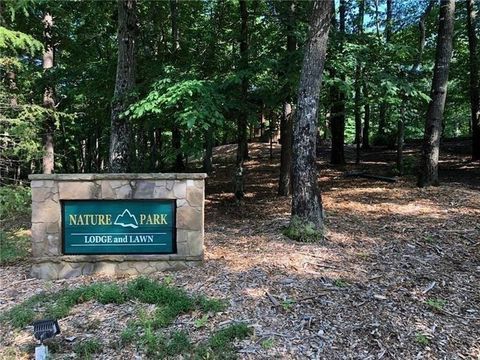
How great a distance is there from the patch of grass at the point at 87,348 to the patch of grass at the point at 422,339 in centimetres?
293

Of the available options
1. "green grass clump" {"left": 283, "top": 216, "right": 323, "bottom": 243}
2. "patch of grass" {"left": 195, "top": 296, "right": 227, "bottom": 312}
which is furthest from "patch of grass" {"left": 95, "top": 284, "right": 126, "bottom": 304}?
"green grass clump" {"left": 283, "top": 216, "right": 323, "bottom": 243}

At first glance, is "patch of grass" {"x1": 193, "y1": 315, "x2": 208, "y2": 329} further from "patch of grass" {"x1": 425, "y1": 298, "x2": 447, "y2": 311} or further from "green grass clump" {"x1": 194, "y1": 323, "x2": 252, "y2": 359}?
"patch of grass" {"x1": 425, "y1": 298, "x2": 447, "y2": 311}

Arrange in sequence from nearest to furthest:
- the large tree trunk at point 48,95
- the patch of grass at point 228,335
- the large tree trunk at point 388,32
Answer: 1. the patch of grass at point 228,335
2. the large tree trunk at point 48,95
3. the large tree trunk at point 388,32

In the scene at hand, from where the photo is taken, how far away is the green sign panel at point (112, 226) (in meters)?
5.33

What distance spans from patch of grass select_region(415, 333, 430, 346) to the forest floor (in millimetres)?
11

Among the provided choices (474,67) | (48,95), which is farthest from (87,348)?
(474,67)

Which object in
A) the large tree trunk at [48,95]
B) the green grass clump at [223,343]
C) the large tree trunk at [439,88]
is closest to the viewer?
the green grass clump at [223,343]

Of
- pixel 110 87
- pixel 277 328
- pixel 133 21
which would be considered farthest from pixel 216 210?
pixel 277 328

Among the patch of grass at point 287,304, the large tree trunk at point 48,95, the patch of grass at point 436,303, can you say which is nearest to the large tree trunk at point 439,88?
the patch of grass at point 436,303

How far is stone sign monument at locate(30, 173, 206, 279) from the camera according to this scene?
5.30m

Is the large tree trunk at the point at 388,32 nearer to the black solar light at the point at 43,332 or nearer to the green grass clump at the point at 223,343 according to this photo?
the green grass clump at the point at 223,343

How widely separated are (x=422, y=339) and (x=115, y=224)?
3.76 metres

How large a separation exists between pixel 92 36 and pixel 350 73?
6391 mm

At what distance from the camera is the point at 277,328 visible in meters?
3.98
